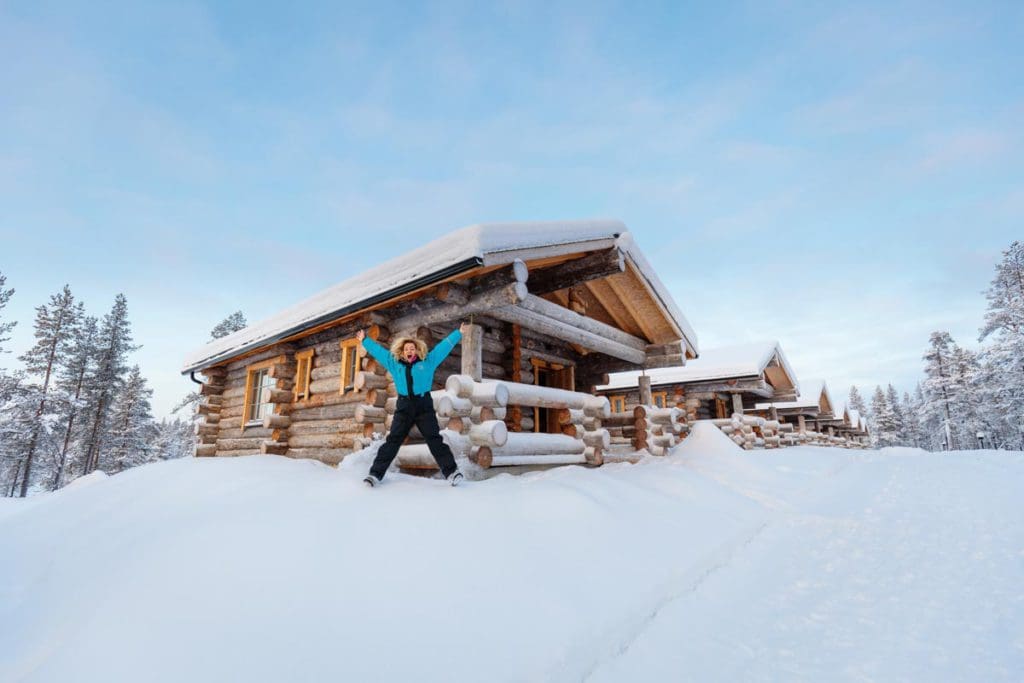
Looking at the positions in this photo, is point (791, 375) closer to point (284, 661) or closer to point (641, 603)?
point (641, 603)

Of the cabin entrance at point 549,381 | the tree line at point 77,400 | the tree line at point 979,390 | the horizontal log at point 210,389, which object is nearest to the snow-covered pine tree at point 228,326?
the tree line at point 77,400

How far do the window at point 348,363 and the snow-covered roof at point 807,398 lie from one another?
17923mm

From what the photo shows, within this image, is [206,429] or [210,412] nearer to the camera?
[206,429]

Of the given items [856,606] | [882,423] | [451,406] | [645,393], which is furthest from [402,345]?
[882,423]

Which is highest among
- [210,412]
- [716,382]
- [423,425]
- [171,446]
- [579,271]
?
[579,271]

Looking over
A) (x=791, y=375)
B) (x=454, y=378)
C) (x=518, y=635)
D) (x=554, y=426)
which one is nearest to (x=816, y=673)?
(x=518, y=635)

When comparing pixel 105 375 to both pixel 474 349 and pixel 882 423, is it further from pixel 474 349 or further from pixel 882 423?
pixel 882 423

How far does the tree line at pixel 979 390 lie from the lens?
2288cm

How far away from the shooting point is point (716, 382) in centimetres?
1677

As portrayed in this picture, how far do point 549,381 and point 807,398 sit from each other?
1734 centimetres

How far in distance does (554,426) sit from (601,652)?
820cm

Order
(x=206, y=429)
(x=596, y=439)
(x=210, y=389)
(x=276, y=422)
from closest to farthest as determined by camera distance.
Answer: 1. (x=596, y=439)
2. (x=276, y=422)
3. (x=206, y=429)
4. (x=210, y=389)

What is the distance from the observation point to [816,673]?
1990mm

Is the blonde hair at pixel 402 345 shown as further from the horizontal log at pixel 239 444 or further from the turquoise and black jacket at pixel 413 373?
the horizontal log at pixel 239 444
